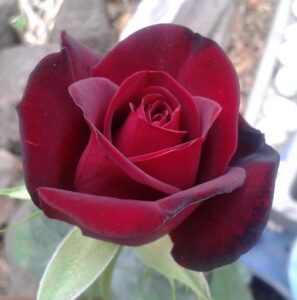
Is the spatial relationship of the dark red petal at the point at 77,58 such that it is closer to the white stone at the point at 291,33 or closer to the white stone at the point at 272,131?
the white stone at the point at 272,131

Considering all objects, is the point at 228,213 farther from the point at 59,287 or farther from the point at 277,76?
the point at 277,76

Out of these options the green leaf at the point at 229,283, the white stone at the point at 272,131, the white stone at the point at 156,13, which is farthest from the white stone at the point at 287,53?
the green leaf at the point at 229,283

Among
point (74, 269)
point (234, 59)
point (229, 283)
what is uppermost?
point (74, 269)

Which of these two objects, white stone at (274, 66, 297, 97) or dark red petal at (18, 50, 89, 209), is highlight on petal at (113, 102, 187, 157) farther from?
white stone at (274, 66, 297, 97)

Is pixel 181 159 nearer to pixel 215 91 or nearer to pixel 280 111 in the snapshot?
pixel 215 91

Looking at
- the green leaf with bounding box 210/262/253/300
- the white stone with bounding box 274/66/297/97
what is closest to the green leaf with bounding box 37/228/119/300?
the green leaf with bounding box 210/262/253/300

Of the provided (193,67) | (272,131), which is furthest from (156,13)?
(193,67)

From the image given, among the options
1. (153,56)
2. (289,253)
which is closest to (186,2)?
(289,253)
